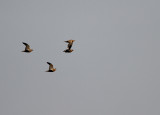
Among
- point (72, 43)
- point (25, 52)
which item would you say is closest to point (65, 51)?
point (72, 43)

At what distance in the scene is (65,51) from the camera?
7912cm

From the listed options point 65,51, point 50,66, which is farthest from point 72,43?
point 50,66

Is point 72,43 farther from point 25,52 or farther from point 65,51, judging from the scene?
point 25,52

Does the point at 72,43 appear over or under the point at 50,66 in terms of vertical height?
over

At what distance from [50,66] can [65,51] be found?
546 centimetres

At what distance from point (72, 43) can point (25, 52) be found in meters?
11.1

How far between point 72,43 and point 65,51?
249cm

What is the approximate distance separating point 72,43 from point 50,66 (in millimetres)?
7660

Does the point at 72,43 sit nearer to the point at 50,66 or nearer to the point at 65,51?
the point at 65,51

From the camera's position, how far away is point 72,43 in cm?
7894

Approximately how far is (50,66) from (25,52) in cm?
673
